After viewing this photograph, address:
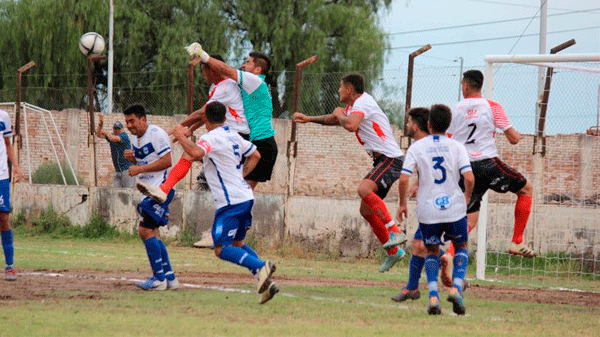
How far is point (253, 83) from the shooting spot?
38.7ft

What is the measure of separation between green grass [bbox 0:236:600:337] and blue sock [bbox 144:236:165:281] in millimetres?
387

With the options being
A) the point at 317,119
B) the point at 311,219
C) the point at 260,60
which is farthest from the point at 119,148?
the point at 317,119

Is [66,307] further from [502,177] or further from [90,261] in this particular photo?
[90,261]

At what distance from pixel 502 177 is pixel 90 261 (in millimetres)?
6527

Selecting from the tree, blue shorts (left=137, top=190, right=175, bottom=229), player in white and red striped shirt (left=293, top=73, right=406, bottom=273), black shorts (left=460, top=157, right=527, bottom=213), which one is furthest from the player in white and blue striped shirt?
the tree

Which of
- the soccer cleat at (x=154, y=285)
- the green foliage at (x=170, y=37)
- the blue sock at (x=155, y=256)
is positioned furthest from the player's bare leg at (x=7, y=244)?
the green foliage at (x=170, y=37)

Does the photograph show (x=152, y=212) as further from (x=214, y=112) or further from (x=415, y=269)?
(x=415, y=269)

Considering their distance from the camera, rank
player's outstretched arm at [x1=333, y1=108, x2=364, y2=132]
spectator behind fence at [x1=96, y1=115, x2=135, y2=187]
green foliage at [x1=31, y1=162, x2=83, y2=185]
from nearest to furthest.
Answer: player's outstretched arm at [x1=333, y1=108, x2=364, y2=132] < spectator behind fence at [x1=96, y1=115, x2=135, y2=187] < green foliage at [x1=31, y1=162, x2=83, y2=185]

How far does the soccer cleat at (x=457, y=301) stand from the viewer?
921 cm

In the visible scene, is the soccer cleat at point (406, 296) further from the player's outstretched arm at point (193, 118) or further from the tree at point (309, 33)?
the tree at point (309, 33)

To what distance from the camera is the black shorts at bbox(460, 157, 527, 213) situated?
36.7 feet

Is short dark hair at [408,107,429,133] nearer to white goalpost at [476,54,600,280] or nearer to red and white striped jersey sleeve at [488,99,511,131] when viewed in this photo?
red and white striped jersey sleeve at [488,99,511,131]

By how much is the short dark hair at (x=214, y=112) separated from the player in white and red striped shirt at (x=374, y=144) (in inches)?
63.7

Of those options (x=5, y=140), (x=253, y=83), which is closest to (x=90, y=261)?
(x=5, y=140)
